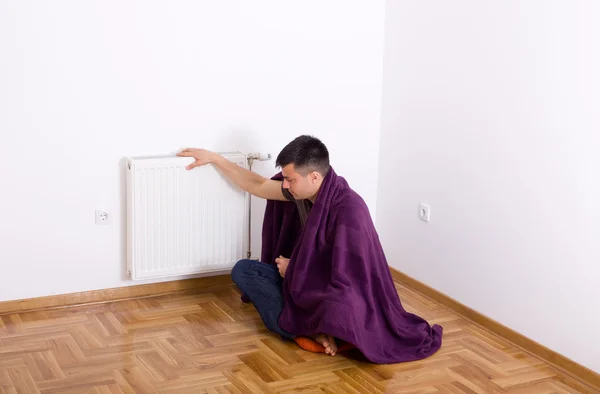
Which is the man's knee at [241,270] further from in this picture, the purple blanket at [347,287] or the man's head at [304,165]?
the man's head at [304,165]

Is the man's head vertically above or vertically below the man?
above

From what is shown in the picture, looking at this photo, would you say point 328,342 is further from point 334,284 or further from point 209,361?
point 209,361

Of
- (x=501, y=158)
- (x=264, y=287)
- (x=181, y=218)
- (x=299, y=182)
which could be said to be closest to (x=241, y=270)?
(x=264, y=287)

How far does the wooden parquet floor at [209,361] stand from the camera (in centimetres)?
299

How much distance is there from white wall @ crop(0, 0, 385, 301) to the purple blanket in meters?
0.81

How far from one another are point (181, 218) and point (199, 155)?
327mm

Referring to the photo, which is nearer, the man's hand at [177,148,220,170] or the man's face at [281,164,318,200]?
the man's face at [281,164,318,200]

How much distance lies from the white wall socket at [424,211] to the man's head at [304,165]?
86 centimetres

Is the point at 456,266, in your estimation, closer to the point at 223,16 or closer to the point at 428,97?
the point at 428,97

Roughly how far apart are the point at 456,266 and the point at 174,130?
1549 mm

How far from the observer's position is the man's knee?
12.0ft

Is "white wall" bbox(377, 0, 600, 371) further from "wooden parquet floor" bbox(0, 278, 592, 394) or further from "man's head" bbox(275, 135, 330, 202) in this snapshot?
"man's head" bbox(275, 135, 330, 202)

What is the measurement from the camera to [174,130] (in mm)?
3832

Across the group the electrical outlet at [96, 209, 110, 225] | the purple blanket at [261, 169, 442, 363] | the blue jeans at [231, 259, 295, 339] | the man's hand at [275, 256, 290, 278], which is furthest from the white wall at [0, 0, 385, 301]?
the purple blanket at [261, 169, 442, 363]
